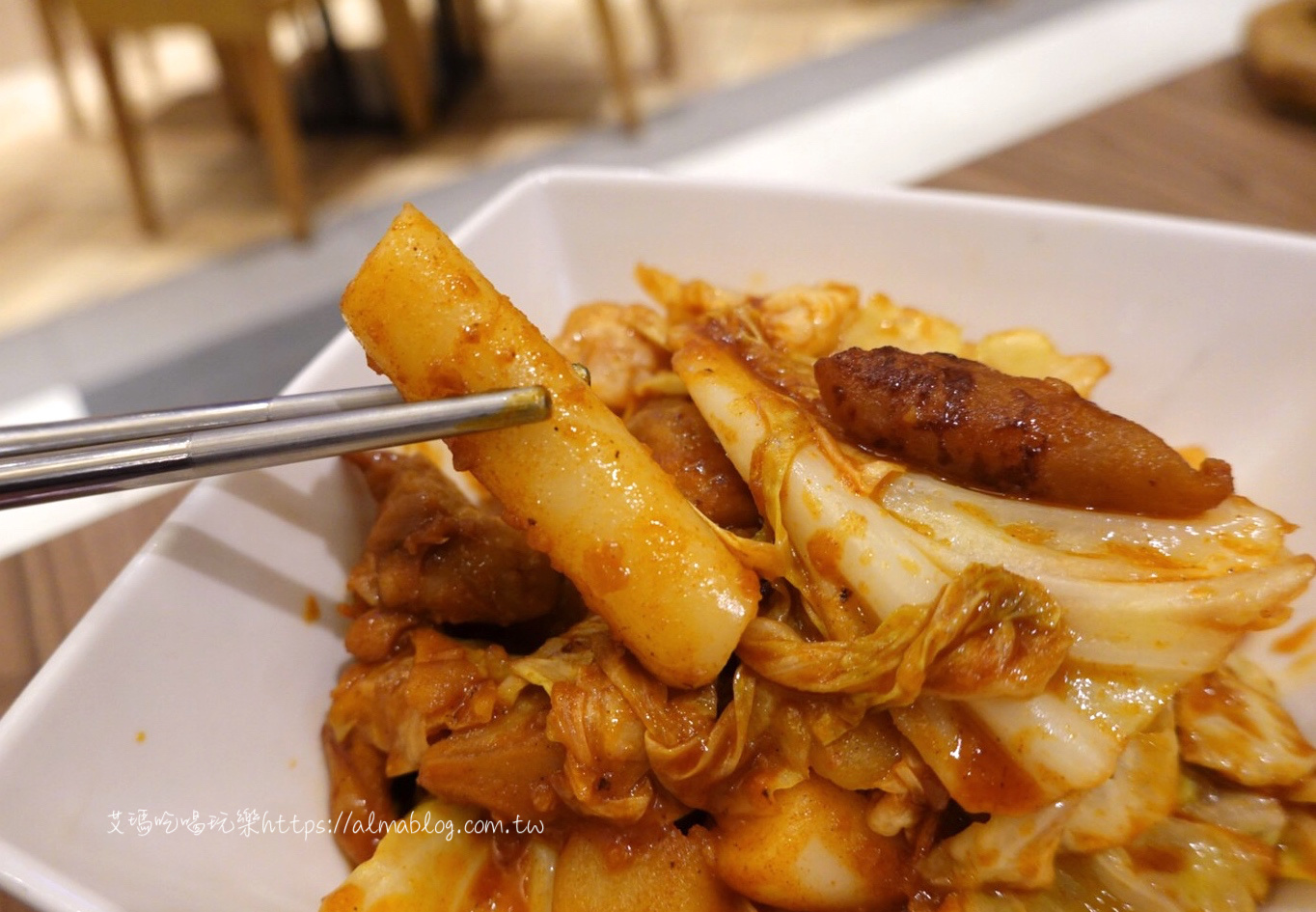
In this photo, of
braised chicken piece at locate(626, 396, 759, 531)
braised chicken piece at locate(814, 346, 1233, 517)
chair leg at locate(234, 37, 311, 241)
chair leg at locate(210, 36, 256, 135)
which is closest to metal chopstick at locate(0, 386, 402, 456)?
braised chicken piece at locate(626, 396, 759, 531)

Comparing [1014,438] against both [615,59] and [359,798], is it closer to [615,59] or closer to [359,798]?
[359,798]

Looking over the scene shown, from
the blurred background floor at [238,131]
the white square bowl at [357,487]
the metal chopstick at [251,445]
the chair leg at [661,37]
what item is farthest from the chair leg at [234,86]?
the metal chopstick at [251,445]

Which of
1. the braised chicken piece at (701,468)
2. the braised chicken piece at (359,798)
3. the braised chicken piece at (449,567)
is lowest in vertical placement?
the braised chicken piece at (359,798)

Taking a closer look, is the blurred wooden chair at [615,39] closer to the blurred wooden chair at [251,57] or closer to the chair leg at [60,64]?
the blurred wooden chair at [251,57]

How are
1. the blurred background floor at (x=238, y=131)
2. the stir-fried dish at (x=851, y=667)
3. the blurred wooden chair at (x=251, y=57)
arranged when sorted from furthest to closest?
the blurred background floor at (x=238, y=131)
the blurred wooden chair at (x=251, y=57)
the stir-fried dish at (x=851, y=667)

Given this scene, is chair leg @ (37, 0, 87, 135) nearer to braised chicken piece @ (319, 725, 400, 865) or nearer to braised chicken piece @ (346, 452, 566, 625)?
braised chicken piece @ (346, 452, 566, 625)

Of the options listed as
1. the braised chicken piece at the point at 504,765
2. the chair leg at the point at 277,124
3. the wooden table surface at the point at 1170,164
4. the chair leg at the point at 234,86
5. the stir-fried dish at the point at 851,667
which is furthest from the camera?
the chair leg at the point at 234,86
